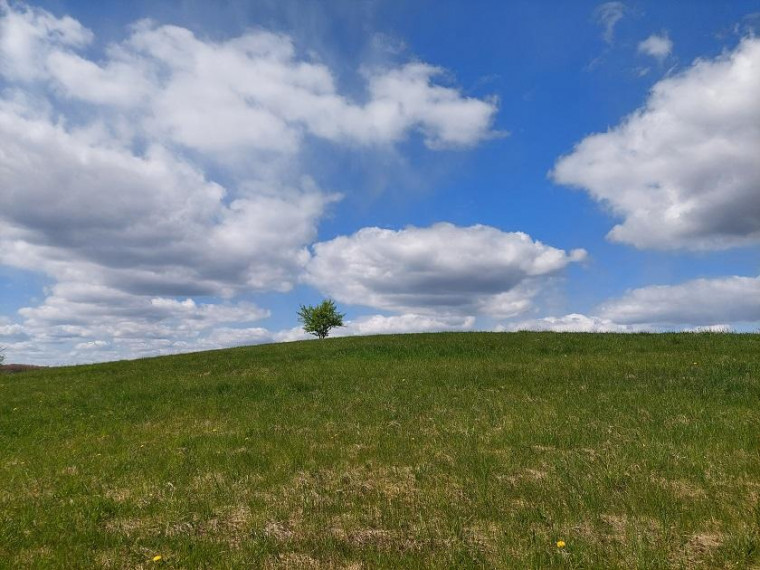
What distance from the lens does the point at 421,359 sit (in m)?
24.6

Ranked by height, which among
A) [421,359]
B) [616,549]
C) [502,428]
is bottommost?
[616,549]

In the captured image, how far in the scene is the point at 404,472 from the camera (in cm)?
938

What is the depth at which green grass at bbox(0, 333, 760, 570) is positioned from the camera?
6531 mm

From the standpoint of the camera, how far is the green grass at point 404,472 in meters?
6.53

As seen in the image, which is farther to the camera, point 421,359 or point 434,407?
point 421,359

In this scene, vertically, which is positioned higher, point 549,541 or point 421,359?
point 421,359

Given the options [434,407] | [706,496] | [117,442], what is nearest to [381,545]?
[706,496]

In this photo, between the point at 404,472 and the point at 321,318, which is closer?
the point at 404,472

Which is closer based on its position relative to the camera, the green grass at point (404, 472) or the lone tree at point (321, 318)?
the green grass at point (404, 472)

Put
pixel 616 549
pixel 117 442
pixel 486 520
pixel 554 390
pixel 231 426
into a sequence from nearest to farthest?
pixel 616 549, pixel 486 520, pixel 117 442, pixel 231 426, pixel 554 390

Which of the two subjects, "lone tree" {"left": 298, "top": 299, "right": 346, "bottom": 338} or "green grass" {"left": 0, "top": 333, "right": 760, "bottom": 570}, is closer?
"green grass" {"left": 0, "top": 333, "right": 760, "bottom": 570}

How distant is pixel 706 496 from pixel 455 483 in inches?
156

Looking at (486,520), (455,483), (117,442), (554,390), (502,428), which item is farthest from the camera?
(554,390)

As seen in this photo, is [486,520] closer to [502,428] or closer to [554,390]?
[502,428]
